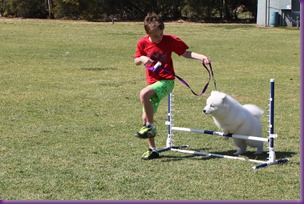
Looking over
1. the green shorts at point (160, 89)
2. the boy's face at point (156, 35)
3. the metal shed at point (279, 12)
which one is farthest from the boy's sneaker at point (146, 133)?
the metal shed at point (279, 12)

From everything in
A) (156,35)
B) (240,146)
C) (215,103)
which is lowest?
(240,146)

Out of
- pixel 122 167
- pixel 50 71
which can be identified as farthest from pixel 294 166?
pixel 50 71

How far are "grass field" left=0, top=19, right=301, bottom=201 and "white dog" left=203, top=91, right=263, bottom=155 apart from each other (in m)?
0.18

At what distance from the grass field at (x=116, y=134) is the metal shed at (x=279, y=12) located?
21502 millimetres

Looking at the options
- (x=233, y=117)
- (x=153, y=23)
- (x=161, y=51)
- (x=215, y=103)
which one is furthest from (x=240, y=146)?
(x=153, y=23)

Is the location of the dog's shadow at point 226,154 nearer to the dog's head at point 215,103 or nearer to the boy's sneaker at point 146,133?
the boy's sneaker at point 146,133

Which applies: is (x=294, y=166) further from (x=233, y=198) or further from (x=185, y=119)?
(x=185, y=119)

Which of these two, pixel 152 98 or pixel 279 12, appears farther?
pixel 279 12

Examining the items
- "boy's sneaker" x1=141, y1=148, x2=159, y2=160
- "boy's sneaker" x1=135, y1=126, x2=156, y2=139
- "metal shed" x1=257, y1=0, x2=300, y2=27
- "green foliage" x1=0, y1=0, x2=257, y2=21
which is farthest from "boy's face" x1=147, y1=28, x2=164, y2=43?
"green foliage" x1=0, y1=0, x2=257, y2=21

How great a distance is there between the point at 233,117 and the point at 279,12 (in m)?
34.6

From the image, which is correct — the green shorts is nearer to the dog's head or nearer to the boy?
the boy

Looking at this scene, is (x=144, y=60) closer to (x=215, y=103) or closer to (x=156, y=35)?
(x=156, y=35)

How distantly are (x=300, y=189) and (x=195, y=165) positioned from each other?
131 cm

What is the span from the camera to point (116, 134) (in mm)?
8242
